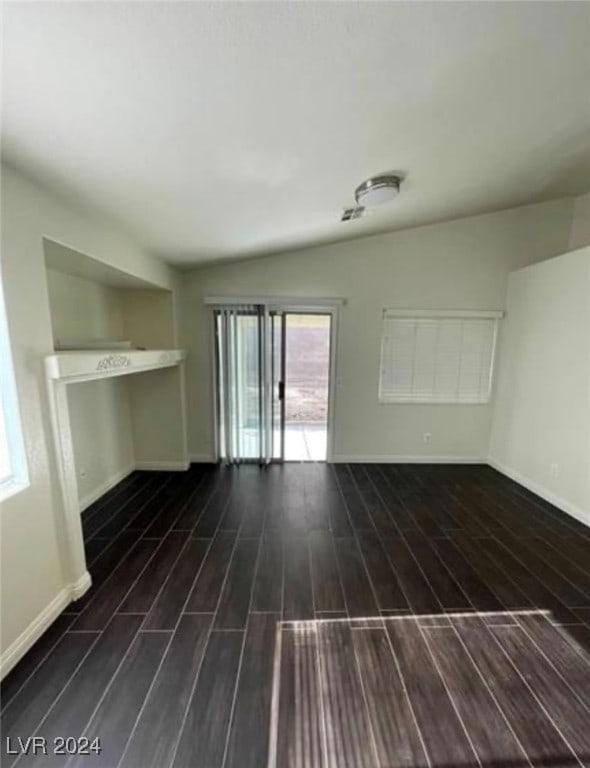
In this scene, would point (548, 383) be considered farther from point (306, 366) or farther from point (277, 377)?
point (277, 377)

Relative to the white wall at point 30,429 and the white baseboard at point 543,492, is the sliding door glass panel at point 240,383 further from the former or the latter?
the white baseboard at point 543,492

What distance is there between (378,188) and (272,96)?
1178 millimetres

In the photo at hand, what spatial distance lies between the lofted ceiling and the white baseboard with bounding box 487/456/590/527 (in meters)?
2.97

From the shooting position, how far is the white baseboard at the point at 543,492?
2961mm

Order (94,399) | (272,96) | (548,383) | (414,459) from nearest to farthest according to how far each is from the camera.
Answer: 1. (272,96)
2. (94,399)
3. (548,383)
4. (414,459)

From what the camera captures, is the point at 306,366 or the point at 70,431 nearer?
the point at 70,431

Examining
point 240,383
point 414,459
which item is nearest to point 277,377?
point 240,383

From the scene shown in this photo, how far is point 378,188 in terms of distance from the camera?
86.2 inches

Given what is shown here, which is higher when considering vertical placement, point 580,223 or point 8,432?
point 580,223

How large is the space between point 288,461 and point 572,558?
2803 millimetres

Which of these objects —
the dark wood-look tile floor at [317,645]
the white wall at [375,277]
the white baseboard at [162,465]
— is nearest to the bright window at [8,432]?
the dark wood-look tile floor at [317,645]

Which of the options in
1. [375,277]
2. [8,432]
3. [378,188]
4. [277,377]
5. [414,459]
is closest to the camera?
A: [8,432]

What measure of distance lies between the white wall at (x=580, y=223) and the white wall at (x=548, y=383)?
28.5 inches

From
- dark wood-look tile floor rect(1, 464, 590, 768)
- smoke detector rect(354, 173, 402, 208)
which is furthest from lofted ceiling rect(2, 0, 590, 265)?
dark wood-look tile floor rect(1, 464, 590, 768)
